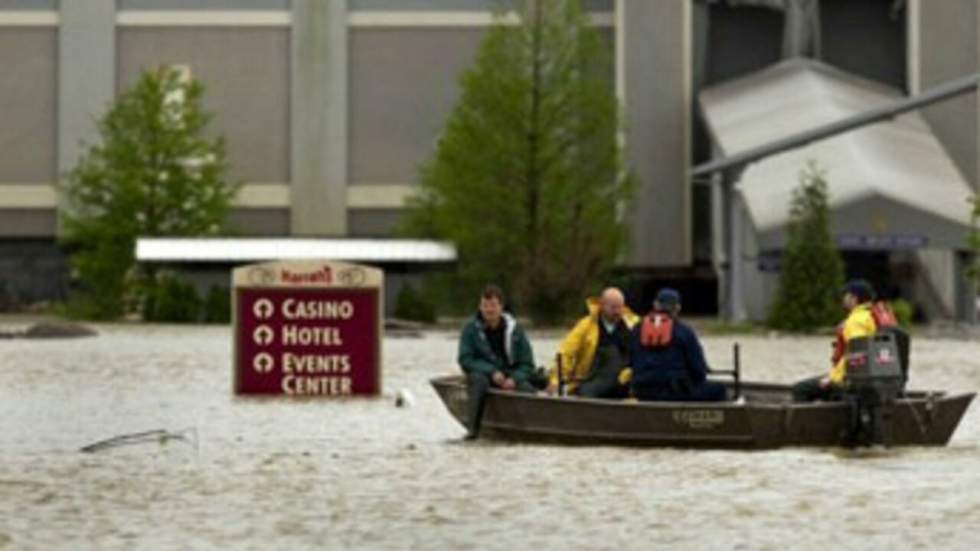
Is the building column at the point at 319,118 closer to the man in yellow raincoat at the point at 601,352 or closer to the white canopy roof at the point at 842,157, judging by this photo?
the white canopy roof at the point at 842,157

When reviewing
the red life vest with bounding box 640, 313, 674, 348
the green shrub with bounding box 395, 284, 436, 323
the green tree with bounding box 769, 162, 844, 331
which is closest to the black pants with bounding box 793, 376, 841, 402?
the red life vest with bounding box 640, 313, 674, 348

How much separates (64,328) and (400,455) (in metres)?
43.6

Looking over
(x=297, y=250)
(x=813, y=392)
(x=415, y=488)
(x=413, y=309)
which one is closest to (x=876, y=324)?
(x=813, y=392)

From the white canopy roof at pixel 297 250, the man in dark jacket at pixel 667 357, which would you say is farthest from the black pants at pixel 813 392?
the white canopy roof at pixel 297 250

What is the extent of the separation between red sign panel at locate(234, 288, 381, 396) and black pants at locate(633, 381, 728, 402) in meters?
10.2

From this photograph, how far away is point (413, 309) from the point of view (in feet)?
267

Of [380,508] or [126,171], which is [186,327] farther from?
[380,508]

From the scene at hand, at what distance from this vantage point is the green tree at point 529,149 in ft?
263

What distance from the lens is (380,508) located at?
1912 centimetres

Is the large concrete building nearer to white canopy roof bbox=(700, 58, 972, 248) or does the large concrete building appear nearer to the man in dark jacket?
white canopy roof bbox=(700, 58, 972, 248)

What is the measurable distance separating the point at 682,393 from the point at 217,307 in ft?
191

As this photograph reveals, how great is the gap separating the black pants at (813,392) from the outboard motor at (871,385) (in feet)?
1.82

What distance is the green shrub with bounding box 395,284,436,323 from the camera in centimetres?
8144

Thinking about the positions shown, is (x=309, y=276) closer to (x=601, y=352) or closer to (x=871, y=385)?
(x=601, y=352)
